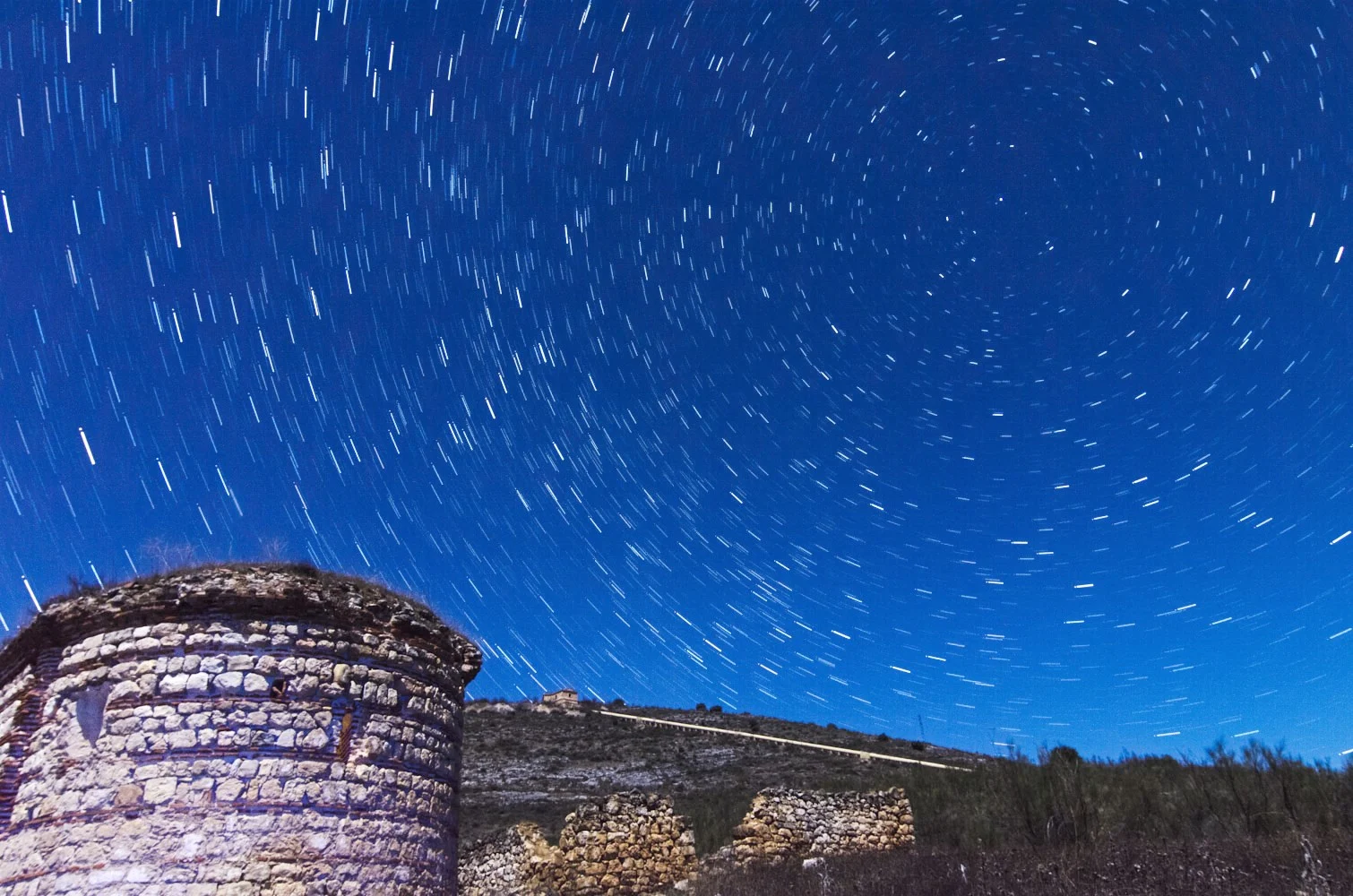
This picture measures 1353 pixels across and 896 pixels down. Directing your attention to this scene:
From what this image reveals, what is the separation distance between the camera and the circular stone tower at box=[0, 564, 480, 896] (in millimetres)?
7289

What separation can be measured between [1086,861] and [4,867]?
1488 cm

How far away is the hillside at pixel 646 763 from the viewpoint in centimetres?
2766

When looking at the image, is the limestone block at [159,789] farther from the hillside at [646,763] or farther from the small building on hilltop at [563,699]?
the small building on hilltop at [563,699]

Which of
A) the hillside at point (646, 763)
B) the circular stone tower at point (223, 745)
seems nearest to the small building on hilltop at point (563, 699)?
the hillside at point (646, 763)

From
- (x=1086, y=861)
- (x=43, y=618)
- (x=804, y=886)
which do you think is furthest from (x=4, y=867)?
(x=1086, y=861)

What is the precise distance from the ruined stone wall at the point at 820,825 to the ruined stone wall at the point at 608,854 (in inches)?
84.4

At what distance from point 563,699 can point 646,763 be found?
1567 centimetres

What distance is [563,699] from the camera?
51.8 m

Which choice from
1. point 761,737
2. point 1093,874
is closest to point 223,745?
point 1093,874

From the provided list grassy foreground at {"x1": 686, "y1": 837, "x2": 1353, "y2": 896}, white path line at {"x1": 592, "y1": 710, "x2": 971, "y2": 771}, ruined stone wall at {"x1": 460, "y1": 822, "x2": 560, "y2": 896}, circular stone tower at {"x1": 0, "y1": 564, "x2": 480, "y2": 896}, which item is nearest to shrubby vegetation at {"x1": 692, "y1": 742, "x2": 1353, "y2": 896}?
grassy foreground at {"x1": 686, "y1": 837, "x2": 1353, "y2": 896}

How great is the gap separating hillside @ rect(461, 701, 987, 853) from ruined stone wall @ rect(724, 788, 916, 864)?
2405 mm

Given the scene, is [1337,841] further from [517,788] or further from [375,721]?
[517,788]

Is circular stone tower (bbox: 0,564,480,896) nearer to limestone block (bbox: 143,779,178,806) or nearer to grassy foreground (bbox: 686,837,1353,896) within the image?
limestone block (bbox: 143,779,178,806)

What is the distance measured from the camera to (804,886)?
14047mm
